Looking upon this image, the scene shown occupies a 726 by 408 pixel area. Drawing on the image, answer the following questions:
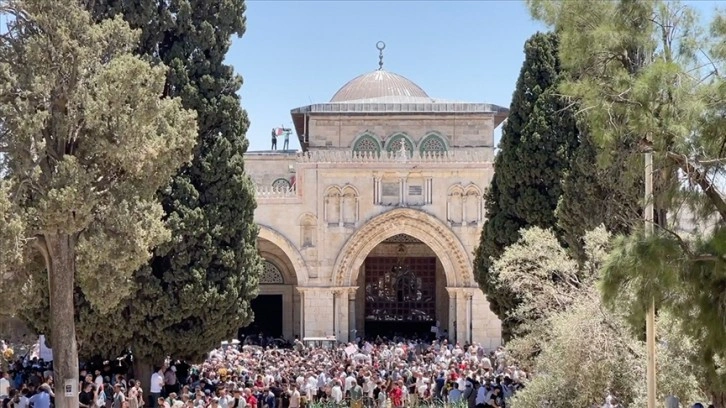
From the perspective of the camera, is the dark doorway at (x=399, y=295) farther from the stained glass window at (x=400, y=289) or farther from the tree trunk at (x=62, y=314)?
the tree trunk at (x=62, y=314)

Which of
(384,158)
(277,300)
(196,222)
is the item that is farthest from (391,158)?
(196,222)

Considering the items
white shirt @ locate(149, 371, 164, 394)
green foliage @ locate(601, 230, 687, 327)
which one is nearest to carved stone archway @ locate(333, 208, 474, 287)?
white shirt @ locate(149, 371, 164, 394)

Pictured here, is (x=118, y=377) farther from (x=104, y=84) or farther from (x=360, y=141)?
(x=360, y=141)

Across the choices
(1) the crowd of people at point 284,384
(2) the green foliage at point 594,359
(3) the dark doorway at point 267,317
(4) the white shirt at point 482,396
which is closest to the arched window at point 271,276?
(3) the dark doorway at point 267,317

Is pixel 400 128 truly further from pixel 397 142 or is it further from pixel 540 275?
pixel 540 275

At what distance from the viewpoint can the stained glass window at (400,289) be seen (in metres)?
32.9

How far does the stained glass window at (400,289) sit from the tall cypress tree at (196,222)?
14.0 metres

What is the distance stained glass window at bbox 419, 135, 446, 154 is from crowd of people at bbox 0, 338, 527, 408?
34.8ft

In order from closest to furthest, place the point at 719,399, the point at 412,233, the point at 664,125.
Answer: the point at 664,125 → the point at 719,399 → the point at 412,233

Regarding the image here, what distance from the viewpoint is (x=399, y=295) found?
109 feet

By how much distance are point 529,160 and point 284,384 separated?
27.3ft

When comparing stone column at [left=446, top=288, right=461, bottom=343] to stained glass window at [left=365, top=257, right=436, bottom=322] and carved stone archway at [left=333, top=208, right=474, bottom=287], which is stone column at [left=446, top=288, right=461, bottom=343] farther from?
stained glass window at [left=365, top=257, right=436, bottom=322]

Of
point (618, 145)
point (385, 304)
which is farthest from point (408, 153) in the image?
point (618, 145)

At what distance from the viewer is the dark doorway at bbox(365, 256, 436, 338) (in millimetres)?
32844
